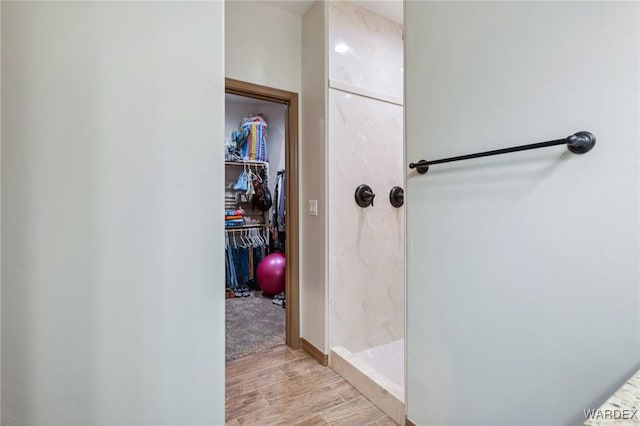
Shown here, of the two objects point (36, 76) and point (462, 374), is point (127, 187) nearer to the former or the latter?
point (36, 76)

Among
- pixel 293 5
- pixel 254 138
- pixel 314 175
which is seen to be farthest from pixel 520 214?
pixel 254 138

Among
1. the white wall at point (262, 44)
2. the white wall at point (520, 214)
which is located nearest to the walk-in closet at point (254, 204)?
the white wall at point (262, 44)

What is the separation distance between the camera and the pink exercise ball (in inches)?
150

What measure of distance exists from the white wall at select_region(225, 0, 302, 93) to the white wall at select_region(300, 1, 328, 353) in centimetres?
9

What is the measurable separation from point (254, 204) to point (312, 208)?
2.47 metres

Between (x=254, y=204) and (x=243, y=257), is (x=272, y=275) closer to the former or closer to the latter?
(x=243, y=257)

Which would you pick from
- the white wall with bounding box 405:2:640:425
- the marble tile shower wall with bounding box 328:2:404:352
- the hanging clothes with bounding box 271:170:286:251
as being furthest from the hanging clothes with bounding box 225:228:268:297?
the white wall with bounding box 405:2:640:425

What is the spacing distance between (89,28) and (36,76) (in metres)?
0.18

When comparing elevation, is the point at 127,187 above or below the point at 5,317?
above

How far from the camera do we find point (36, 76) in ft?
2.44

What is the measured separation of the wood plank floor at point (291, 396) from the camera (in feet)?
5.53

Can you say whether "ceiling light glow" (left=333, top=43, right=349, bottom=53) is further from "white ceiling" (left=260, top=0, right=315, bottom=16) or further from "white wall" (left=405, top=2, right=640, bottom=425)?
"white wall" (left=405, top=2, right=640, bottom=425)

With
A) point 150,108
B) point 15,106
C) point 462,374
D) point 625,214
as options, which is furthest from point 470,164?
point 15,106

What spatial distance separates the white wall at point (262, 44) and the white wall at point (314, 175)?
0.09 meters
